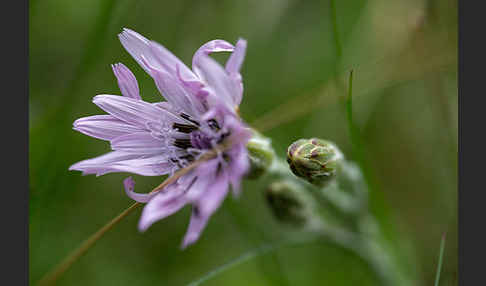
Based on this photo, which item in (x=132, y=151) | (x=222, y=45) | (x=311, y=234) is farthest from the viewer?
(x=311, y=234)

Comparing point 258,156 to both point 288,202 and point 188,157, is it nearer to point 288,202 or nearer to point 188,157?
point 188,157

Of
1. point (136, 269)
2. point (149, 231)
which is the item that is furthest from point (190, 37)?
point (136, 269)

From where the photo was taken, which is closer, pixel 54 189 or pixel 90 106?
pixel 54 189

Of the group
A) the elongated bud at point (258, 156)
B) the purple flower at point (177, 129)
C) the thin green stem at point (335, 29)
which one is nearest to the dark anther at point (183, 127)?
the purple flower at point (177, 129)

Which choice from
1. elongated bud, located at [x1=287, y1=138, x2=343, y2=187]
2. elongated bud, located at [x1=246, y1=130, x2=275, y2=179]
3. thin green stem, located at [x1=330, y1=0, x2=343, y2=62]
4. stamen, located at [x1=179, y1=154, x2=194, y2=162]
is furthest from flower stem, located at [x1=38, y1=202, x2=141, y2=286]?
thin green stem, located at [x1=330, y1=0, x2=343, y2=62]

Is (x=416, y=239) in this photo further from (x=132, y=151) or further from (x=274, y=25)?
(x=132, y=151)

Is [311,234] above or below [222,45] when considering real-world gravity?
below

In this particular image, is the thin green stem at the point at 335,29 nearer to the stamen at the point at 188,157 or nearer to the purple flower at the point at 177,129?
the purple flower at the point at 177,129

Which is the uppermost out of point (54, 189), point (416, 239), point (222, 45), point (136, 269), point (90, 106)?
point (222, 45)
